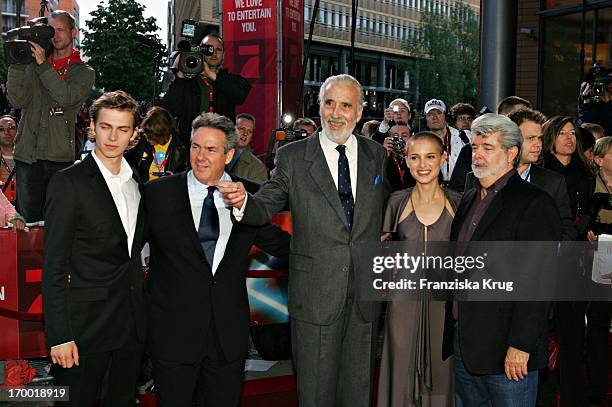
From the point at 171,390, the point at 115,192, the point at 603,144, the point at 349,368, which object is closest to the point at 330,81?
the point at 115,192

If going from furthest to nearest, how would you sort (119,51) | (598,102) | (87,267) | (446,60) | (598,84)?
(446,60) < (119,51) < (598,84) < (598,102) < (87,267)

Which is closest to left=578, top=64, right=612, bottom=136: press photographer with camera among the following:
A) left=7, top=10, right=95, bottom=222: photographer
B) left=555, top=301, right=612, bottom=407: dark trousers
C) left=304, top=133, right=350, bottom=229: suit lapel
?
left=555, top=301, right=612, bottom=407: dark trousers

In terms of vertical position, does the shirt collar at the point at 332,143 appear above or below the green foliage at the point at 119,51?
below

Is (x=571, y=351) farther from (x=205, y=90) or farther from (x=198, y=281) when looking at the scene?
(x=205, y=90)

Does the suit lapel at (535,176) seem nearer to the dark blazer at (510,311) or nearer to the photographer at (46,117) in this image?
the dark blazer at (510,311)

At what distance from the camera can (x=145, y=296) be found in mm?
3812

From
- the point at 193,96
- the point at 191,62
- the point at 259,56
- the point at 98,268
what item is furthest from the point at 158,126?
Answer: the point at 259,56

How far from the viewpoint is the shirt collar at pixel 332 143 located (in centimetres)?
409

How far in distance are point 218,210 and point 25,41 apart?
2565 millimetres

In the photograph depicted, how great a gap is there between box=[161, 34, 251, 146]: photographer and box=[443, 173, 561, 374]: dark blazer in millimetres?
3532

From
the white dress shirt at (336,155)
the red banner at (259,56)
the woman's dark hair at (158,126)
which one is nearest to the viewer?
the white dress shirt at (336,155)

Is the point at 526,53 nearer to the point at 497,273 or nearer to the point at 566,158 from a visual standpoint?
the point at 566,158

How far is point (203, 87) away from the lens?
21.3ft

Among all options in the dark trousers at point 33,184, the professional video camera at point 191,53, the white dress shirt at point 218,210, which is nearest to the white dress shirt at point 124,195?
the white dress shirt at point 218,210
